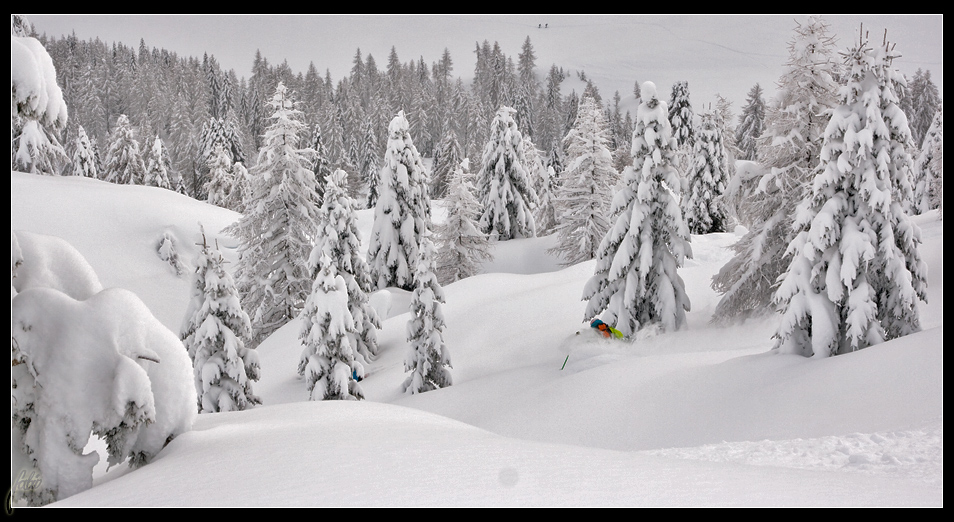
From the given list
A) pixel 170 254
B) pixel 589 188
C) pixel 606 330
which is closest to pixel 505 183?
pixel 589 188

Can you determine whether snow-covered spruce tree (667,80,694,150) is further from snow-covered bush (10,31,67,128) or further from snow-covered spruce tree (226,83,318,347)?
snow-covered bush (10,31,67,128)

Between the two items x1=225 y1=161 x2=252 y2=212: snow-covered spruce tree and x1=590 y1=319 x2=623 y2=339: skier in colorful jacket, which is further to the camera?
x1=225 y1=161 x2=252 y2=212: snow-covered spruce tree

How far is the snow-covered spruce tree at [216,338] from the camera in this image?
15.2 meters

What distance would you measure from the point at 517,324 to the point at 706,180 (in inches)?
905

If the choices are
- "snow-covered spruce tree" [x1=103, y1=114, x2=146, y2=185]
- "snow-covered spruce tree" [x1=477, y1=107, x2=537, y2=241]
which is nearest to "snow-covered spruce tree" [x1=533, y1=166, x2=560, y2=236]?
"snow-covered spruce tree" [x1=477, y1=107, x2=537, y2=241]

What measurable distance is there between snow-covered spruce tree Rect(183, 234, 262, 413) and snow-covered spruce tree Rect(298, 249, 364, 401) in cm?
249

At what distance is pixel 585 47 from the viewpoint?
12494 cm

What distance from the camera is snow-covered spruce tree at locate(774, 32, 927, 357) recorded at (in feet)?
38.8

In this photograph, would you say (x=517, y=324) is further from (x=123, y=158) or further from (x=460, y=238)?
(x=123, y=158)

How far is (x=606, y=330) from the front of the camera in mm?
18625

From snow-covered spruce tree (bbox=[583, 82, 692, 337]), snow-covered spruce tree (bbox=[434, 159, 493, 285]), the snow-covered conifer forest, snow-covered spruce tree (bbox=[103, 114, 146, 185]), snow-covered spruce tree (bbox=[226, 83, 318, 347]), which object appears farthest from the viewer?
snow-covered spruce tree (bbox=[103, 114, 146, 185])

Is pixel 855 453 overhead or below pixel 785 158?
below

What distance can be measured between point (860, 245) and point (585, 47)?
123 metres

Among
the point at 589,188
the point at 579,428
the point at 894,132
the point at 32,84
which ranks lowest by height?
the point at 579,428
